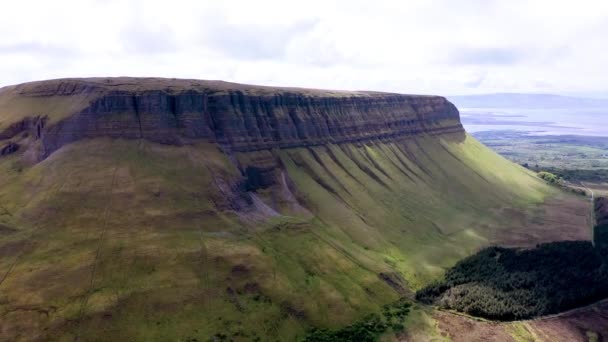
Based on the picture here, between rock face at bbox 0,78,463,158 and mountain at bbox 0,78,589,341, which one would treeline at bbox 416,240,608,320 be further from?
rock face at bbox 0,78,463,158

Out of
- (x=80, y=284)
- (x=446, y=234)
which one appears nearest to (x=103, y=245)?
(x=80, y=284)

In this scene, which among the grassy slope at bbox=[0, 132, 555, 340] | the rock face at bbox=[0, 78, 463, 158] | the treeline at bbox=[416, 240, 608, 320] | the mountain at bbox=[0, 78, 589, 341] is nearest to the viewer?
the grassy slope at bbox=[0, 132, 555, 340]

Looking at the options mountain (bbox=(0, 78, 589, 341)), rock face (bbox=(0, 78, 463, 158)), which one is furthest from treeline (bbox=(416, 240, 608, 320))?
rock face (bbox=(0, 78, 463, 158))

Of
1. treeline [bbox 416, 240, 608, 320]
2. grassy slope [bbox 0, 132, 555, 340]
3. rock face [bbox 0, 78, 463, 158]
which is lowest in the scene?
treeline [bbox 416, 240, 608, 320]

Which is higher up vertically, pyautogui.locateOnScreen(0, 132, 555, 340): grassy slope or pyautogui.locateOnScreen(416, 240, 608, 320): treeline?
pyautogui.locateOnScreen(0, 132, 555, 340): grassy slope

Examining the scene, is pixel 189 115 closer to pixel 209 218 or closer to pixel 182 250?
pixel 209 218

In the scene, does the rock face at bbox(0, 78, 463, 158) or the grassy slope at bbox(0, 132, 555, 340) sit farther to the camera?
the rock face at bbox(0, 78, 463, 158)
